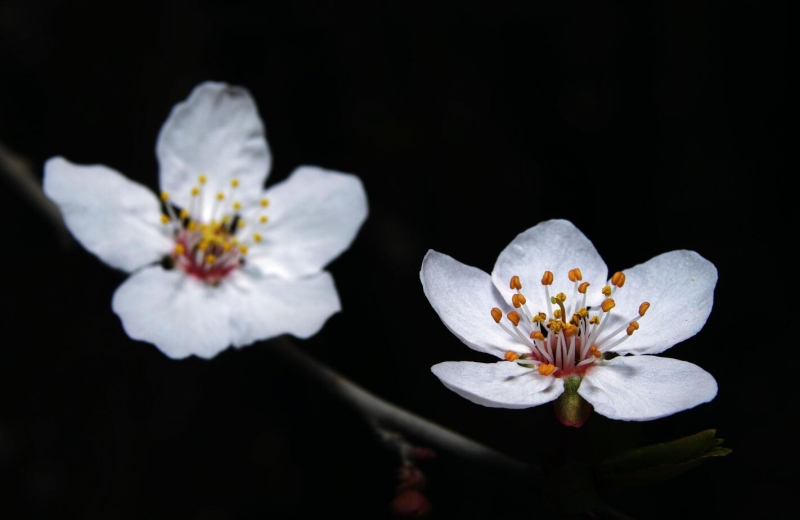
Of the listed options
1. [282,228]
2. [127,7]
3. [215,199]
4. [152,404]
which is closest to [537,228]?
[282,228]

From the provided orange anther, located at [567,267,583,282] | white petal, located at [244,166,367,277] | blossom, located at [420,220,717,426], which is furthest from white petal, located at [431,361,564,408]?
white petal, located at [244,166,367,277]

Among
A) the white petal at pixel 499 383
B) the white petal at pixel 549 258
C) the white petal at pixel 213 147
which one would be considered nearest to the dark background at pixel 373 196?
the white petal at pixel 213 147

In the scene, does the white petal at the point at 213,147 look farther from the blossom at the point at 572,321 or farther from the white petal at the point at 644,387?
the white petal at the point at 644,387

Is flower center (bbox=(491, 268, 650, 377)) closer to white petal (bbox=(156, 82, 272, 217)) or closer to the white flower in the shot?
the white flower

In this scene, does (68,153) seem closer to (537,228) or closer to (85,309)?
(85,309)

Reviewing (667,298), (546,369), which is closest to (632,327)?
(667,298)

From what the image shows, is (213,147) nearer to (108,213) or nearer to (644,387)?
(108,213)
